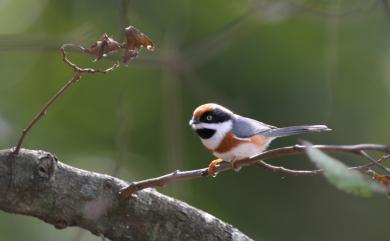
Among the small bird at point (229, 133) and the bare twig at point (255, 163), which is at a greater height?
the small bird at point (229, 133)

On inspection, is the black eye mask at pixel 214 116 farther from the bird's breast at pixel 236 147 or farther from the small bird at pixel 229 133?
the bird's breast at pixel 236 147

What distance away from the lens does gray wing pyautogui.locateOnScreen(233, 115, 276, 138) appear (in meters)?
3.77

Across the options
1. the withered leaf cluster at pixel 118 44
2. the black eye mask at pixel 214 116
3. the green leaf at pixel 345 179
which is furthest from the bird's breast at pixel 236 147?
the green leaf at pixel 345 179

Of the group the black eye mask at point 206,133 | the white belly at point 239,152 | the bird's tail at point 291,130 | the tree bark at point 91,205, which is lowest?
the tree bark at point 91,205

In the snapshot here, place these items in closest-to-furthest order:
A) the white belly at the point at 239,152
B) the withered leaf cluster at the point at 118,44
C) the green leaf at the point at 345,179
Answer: the green leaf at the point at 345,179 < the withered leaf cluster at the point at 118,44 < the white belly at the point at 239,152

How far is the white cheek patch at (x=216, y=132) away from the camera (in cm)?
372

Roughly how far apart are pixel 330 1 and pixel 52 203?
2422mm

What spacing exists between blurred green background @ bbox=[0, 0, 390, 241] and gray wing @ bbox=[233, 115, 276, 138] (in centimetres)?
165

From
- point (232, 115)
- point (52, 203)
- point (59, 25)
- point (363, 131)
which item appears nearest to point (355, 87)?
point (363, 131)

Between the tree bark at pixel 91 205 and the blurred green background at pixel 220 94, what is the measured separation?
2.57m

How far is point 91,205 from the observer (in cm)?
290

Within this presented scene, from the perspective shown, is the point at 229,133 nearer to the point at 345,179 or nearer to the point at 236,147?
the point at 236,147

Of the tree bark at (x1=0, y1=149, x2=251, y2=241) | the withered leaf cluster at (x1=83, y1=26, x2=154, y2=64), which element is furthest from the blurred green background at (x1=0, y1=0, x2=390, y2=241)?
the withered leaf cluster at (x1=83, y1=26, x2=154, y2=64)

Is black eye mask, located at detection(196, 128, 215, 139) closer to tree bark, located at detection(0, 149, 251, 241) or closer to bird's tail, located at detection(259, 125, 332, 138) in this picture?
bird's tail, located at detection(259, 125, 332, 138)
